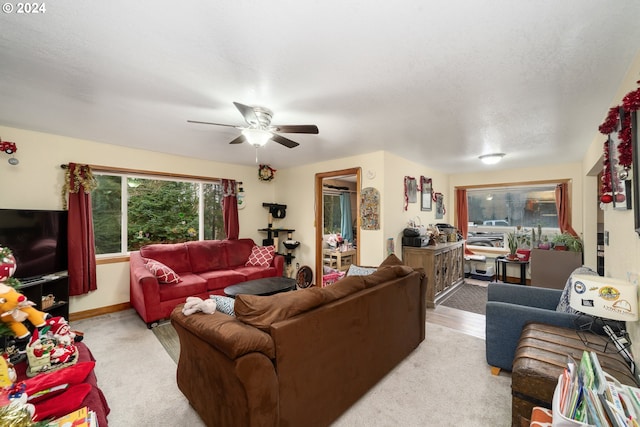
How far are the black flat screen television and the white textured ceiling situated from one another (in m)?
1.02

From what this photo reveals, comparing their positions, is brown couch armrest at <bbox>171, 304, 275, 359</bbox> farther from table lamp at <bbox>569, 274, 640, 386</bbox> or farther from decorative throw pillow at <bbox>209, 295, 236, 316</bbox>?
table lamp at <bbox>569, 274, 640, 386</bbox>

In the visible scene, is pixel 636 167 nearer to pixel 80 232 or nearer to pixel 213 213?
pixel 213 213

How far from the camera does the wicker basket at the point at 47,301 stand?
279cm

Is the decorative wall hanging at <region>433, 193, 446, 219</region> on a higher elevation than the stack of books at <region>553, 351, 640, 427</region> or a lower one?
higher

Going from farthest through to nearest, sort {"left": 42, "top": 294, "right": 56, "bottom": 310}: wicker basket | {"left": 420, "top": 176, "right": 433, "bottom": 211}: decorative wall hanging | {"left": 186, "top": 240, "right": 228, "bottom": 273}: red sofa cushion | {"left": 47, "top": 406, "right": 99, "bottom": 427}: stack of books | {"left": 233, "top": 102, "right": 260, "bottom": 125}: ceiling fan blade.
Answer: {"left": 420, "top": 176, "right": 433, "bottom": 211}: decorative wall hanging < {"left": 186, "top": 240, "right": 228, "bottom": 273}: red sofa cushion < {"left": 42, "top": 294, "right": 56, "bottom": 310}: wicker basket < {"left": 233, "top": 102, "right": 260, "bottom": 125}: ceiling fan blade < {"left": 47, "top": 406, "right": 99, "bottom": 427}: stack of books

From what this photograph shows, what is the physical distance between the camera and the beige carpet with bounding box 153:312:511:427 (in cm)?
178

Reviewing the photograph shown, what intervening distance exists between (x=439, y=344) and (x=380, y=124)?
247cm

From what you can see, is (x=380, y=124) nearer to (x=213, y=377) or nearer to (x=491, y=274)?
(x=213, y=377)

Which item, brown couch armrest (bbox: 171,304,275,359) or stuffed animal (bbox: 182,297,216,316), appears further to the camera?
stuffed animal (bbox: 182,297,216,316)

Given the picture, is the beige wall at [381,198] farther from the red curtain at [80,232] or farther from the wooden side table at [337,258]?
the red curtain at [80,232]

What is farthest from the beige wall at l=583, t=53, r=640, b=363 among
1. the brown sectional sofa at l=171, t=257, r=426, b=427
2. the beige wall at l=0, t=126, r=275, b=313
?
the beige wall at l=0, t=126, r=275, b=313

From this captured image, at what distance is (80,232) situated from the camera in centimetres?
326

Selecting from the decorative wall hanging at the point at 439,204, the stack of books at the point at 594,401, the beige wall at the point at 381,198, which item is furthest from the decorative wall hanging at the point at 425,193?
the stack of books at the point at 594,401

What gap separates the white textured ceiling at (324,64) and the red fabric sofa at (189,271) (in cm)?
175
